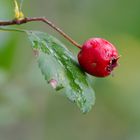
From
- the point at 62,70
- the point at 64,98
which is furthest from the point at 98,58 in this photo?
the point at 64,98

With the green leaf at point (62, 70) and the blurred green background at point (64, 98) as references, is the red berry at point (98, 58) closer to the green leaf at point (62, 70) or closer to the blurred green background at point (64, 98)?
the green leaf at point (62, 70)

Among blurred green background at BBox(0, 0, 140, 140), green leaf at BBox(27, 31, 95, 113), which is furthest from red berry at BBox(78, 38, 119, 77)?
blurred green background at BBox(0, 0, 140, 140)

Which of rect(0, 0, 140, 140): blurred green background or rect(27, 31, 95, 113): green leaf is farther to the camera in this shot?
rect(0, 0, 140, 140): blurred green background

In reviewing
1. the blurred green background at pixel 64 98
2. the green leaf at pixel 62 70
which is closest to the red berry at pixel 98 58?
the green leaf at pixel 62 70

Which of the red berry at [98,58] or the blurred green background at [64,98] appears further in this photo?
the blurred green background at [64,98]

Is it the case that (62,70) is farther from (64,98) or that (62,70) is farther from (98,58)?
(64,98)

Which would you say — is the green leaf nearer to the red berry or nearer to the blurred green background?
the red berry
